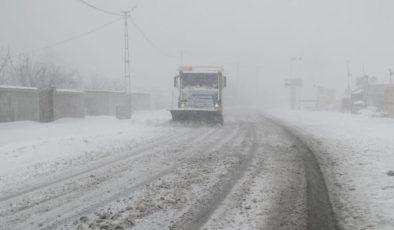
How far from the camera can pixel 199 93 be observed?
2308 cm

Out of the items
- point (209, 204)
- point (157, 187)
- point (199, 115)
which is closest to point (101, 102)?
point (199, 115)

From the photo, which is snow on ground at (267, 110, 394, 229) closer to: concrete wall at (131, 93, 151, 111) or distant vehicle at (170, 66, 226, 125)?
distant vehicle at (170, 66, 226, 125)

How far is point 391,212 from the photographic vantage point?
564 centimetres

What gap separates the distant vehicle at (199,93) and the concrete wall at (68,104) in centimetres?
763

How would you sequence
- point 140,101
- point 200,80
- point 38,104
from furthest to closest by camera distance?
point 140,101 < point 38,104 < point 200,80

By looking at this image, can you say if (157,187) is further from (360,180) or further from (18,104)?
(18,104)

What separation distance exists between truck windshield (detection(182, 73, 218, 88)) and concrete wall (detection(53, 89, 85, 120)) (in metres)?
8.11

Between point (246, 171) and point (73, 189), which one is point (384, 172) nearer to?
point (246, 171)

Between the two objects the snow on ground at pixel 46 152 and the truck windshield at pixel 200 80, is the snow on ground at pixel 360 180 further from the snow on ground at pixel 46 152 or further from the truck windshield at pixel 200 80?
the truck windshield at pixel 200 80

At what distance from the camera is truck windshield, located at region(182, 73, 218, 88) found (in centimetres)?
2327

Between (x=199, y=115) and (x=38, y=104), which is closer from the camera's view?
(x=199, y=115)

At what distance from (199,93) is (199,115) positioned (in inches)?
50.3

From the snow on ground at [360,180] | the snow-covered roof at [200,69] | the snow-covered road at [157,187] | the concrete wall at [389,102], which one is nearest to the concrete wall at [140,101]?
the snow-covered roof at [200,69]

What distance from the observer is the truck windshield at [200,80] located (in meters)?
23.3
